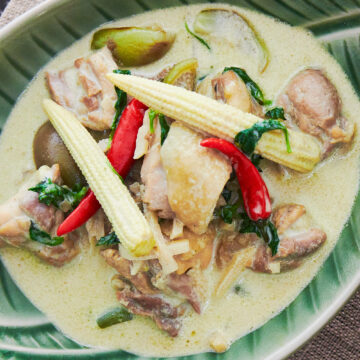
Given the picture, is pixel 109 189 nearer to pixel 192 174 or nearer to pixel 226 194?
pixel 192 174

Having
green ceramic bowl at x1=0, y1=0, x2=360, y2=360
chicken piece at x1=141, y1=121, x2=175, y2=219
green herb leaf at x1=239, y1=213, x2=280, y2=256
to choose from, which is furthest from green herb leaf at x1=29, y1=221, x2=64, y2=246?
green herb leaf at x1=239, y1=213, x2=280, y2=256

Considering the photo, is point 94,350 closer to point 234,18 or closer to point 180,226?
point 180,226

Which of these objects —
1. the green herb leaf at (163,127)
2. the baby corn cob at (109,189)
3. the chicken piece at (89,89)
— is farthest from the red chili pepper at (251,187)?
the chicken piece at (89,89)

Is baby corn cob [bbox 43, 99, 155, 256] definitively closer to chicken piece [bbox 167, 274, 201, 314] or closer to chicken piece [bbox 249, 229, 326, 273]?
chicken piece [bbox 167, 274, 201, 314]

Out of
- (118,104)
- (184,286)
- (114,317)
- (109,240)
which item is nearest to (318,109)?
(118,104)

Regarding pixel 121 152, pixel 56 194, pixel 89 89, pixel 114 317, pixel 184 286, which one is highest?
pixel 89 89

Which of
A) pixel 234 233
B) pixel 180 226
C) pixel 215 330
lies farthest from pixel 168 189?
pixel 215 330

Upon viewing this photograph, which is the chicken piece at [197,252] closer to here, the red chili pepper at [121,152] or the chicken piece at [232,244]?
the chicken piece at [232,244]
